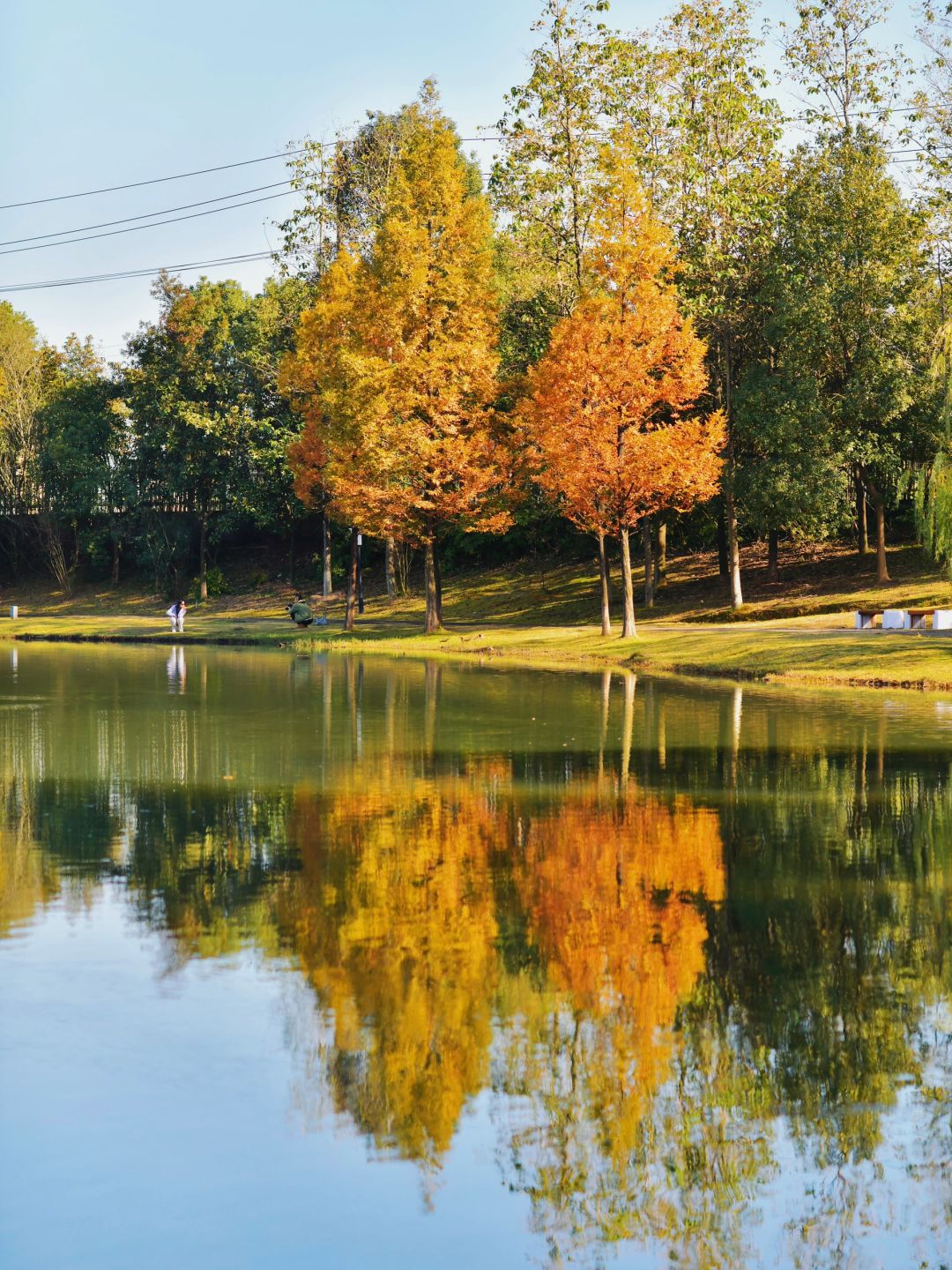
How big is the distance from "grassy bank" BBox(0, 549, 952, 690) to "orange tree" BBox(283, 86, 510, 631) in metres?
4.05

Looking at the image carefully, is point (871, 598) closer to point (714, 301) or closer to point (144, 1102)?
point (714, 301)

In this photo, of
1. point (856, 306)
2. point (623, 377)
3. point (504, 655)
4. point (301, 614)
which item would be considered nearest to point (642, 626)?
point (504, 655)

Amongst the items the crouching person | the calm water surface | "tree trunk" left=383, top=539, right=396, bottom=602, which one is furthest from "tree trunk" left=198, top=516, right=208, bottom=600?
the calm water surface

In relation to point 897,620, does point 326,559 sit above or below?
above

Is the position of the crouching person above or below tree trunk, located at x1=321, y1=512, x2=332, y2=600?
below

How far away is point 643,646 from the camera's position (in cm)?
3706

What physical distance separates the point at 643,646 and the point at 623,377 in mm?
7027

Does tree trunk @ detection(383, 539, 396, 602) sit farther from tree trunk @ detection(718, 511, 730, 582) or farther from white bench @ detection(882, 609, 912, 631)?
white bench @ detection(882, 609, 912, 631)

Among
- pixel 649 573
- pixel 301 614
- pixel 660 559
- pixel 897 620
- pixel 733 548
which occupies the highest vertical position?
pixel 733 548

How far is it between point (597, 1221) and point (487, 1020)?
2.03 metres

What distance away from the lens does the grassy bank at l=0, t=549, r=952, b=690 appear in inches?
1227

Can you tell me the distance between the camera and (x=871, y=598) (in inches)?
1678

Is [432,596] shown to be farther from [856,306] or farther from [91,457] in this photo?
[91,457]

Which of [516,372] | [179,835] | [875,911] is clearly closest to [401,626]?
[516,372]
